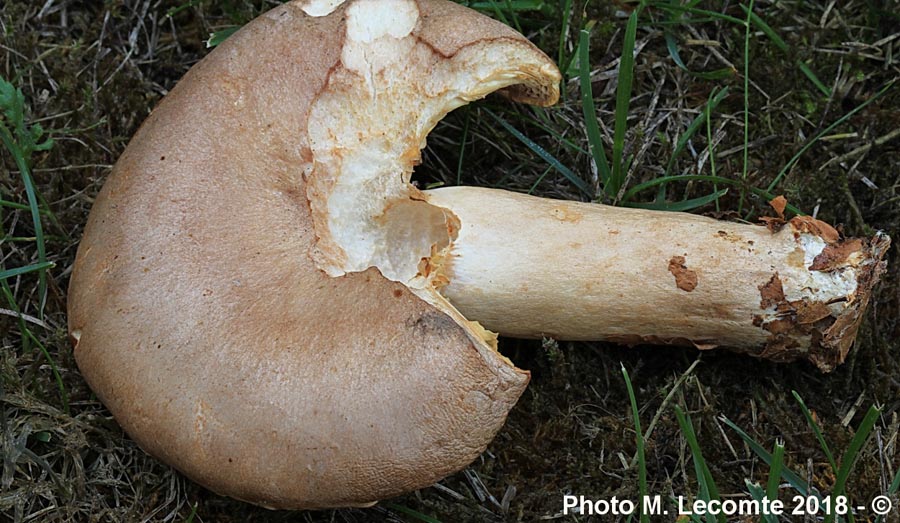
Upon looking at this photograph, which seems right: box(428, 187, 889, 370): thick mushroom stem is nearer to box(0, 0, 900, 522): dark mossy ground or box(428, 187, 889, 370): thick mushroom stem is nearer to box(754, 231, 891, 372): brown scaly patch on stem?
box(754, 231, 891, 372): brown scaly patch on stem

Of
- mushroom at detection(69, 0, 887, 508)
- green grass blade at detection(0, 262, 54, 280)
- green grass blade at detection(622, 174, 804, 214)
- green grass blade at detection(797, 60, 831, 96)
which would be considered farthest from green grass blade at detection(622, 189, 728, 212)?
green grass blade at detection(0, 262, 54, 280)

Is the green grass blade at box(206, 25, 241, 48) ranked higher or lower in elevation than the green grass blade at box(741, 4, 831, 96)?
lower

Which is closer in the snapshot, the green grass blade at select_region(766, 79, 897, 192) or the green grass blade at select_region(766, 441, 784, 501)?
the green grass blade at select_region(766, 441, 784, 501)

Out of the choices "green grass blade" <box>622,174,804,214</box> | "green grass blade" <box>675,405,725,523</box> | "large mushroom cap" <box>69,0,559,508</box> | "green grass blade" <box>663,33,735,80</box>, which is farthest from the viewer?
"green grass blade" <box>663,33,735,80</box>

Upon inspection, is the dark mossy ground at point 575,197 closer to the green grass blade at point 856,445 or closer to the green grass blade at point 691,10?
the green grass blade at point 691,10

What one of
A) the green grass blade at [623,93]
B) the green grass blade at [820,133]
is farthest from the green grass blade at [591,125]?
the green grass blade at [820,133]

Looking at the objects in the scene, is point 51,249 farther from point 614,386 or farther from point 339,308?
point 614,386

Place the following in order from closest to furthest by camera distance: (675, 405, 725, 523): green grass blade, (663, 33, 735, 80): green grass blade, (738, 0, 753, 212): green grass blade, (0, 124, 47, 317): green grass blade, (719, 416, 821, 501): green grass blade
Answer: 1. (675, 405, 725, 523): green grass blade
2. (719, 416, 821, 501): green grass blade
3. (0, 124, 47, 317): green grass blade
4. (738, 0, 753, 212): green grass blade
5. (663, 33, 735, 80): green grass blade

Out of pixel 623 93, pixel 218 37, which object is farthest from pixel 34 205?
pixel 623 93
